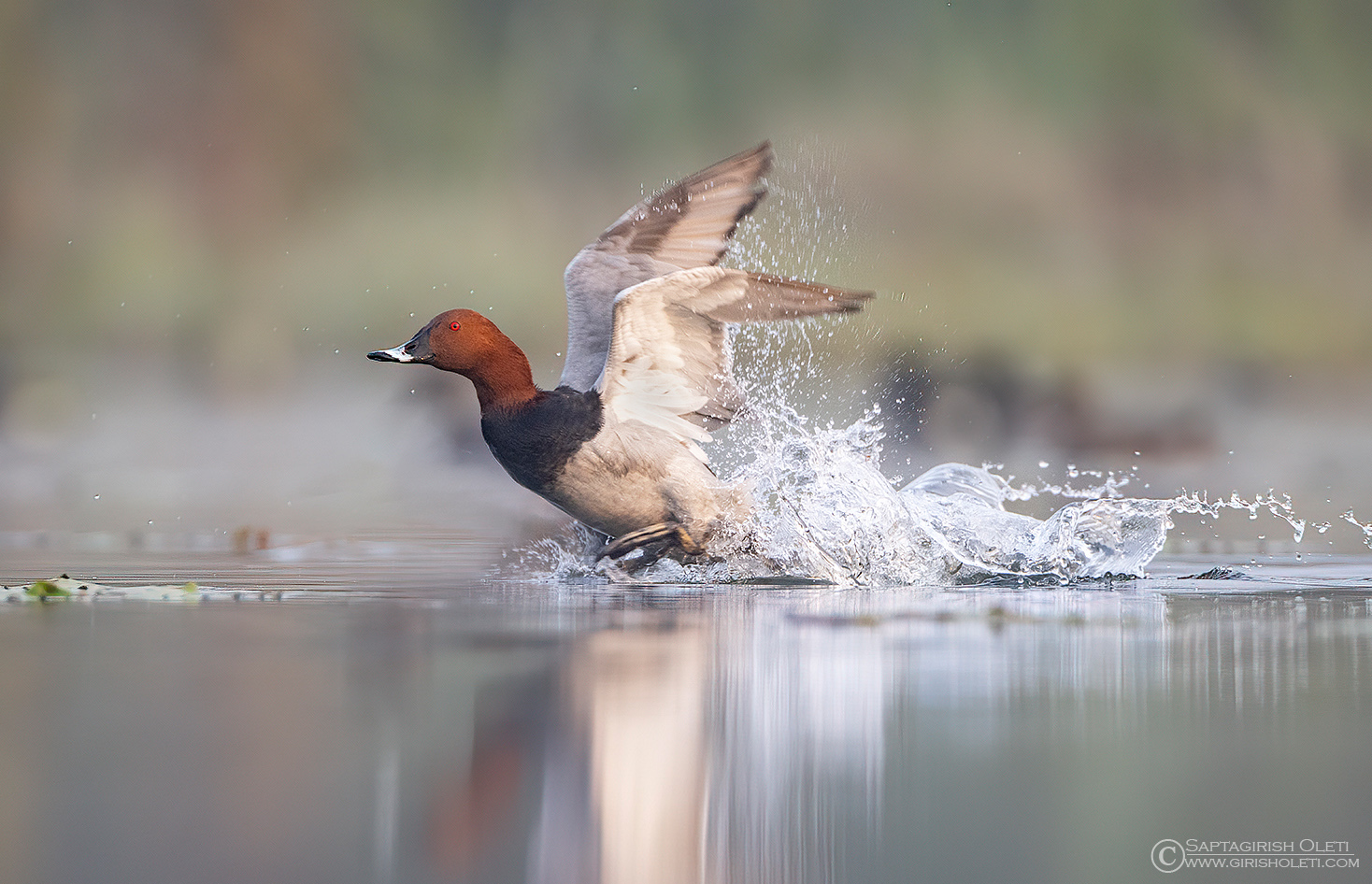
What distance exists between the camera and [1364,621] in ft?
9.39

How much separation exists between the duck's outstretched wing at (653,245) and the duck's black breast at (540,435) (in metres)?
0.68

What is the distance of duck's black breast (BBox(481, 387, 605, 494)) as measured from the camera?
408 centimetres

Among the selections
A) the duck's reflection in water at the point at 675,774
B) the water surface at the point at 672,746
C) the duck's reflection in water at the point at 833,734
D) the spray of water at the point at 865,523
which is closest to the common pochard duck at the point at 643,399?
the spray of water at the point at 865,523

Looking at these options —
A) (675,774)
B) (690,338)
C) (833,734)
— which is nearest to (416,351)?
(690,338)

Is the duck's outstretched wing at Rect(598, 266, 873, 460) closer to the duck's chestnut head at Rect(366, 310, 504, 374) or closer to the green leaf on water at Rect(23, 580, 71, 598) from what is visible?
the duck's chestnut head at Rect(366, 310, 504, 374)

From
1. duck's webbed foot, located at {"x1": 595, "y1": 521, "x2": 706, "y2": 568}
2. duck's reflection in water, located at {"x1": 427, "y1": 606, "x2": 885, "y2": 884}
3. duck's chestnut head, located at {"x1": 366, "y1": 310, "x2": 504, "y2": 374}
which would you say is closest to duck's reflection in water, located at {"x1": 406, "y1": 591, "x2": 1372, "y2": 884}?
duck's reflection in water, located at {"x1": 427, "y1": 606, "x2": 885, "y2": 884}

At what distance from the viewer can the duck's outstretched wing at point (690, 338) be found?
409 cm

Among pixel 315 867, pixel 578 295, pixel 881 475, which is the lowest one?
pixel 315 867

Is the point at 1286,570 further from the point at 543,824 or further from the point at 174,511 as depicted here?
the point at 174,511

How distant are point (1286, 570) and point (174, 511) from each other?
5.52 m

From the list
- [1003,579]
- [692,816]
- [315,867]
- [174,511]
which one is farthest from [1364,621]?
[174,511]

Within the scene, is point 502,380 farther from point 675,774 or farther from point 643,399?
point 675,774

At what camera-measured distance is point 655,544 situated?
14.4 ft

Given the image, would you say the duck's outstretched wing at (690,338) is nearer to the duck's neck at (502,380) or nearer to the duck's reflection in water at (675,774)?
the duck's neck at (502,380)
